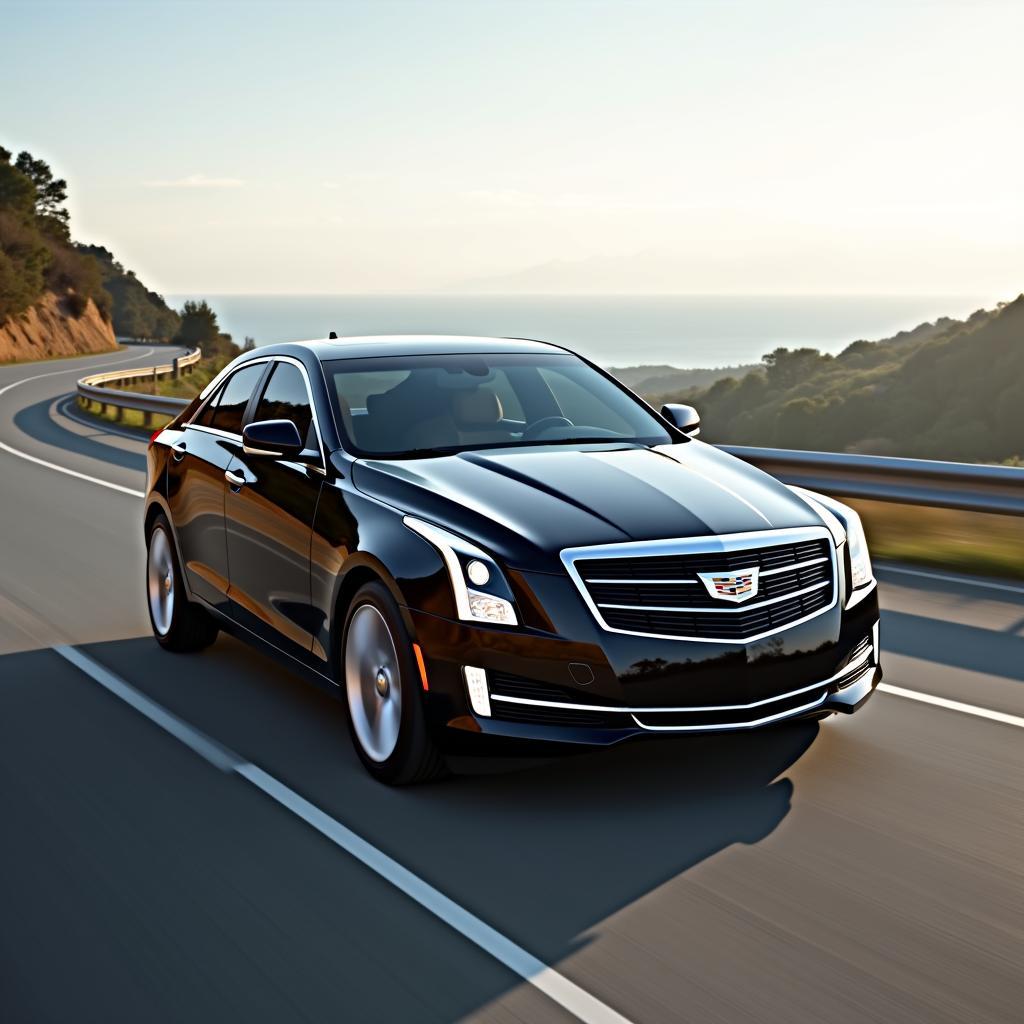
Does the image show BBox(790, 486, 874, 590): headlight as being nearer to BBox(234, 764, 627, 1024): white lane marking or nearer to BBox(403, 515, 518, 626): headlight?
BBox(403, 515, 518, 626): headlight

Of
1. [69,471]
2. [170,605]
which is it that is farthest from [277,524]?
[69,471]

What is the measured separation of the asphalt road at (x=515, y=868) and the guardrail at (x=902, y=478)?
10.4ft

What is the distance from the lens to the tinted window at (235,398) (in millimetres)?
7133

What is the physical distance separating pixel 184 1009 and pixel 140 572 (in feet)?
22.1

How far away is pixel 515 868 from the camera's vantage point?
4531 millimetres

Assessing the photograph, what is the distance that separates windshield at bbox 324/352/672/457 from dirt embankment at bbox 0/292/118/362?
241 ft

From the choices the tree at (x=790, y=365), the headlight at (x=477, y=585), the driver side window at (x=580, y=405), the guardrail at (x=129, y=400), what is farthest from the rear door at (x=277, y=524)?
the tree at (x=790, y=365)

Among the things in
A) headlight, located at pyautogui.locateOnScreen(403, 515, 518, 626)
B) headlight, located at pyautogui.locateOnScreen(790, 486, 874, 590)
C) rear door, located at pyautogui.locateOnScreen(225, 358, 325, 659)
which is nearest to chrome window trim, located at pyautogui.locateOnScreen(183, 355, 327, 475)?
rear door, located at pyautogui.locateOnScreen(225, 358, 325, 659)

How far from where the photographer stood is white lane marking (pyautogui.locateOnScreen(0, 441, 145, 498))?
1491 centimetres

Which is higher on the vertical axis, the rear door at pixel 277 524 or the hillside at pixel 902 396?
the rear door at pixel 277 524

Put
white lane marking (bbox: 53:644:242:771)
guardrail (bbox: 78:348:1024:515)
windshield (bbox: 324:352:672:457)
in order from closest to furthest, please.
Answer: white lane marking (bbox: 53:644:242:771) → windshield (bbox: 324:352:672:457) → guardrail (bbox: 78:348:1024:515)

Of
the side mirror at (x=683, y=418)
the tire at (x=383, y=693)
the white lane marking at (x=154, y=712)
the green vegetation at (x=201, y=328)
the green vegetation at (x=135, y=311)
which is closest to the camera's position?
the tire at (x=383, y=693)

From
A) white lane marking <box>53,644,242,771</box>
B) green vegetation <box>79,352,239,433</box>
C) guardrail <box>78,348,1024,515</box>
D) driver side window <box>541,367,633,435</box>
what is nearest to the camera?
white lane marking <box>53,644,242,771</box>

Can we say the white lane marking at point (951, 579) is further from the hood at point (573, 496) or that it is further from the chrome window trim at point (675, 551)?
the chrome window trim at point (675, 551)
